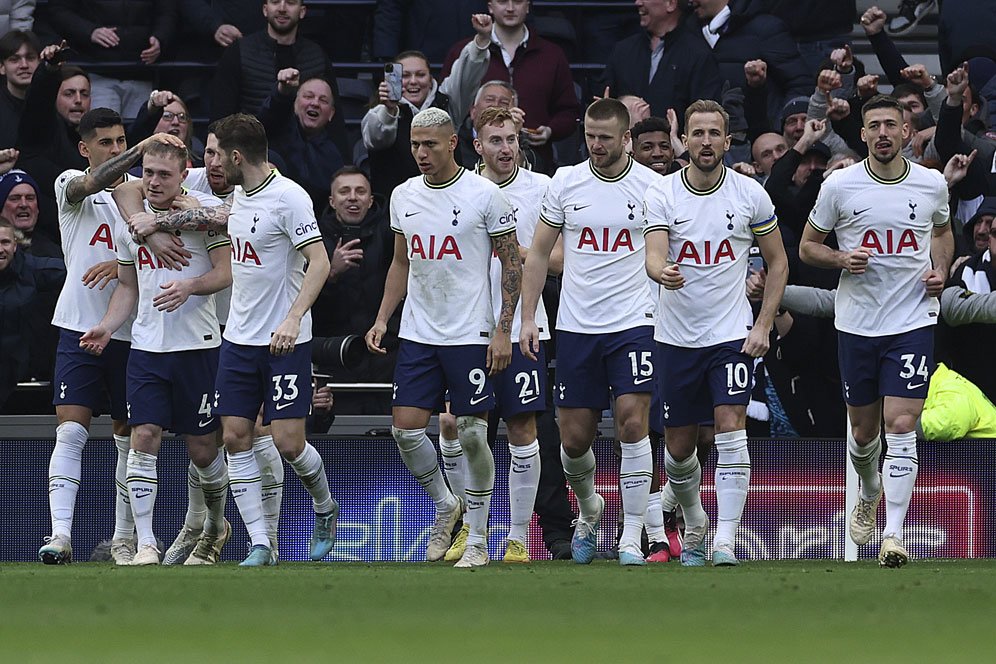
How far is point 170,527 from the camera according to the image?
12.1m

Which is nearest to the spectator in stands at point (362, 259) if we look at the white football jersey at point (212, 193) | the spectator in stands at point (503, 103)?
the spectator in stands at point (503, 103)

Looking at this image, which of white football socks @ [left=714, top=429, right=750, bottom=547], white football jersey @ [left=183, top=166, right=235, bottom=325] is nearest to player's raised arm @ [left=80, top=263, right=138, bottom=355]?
white football jersey @ [left=183, top=166, right=235, bottom=325]

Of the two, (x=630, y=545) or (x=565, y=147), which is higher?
(x=565, y=147)

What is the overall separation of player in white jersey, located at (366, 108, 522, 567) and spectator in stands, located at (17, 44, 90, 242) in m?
4.43

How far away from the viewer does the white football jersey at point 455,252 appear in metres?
9.84

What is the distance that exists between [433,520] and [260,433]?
190 cm

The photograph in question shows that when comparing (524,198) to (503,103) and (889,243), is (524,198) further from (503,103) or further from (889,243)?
(889,243)

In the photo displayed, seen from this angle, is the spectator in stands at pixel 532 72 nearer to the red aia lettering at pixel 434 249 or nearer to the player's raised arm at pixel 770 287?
the red aia lettering at pixel 434 249

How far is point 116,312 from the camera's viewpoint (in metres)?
10.4

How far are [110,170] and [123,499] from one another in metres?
2.16

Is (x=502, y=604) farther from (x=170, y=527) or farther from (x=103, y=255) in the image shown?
(x=170, y=527)

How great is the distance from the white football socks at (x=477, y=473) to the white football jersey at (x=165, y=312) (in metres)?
1.75

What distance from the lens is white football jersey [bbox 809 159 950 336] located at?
32.6 feet

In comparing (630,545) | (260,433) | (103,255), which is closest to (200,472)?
(260,433)
